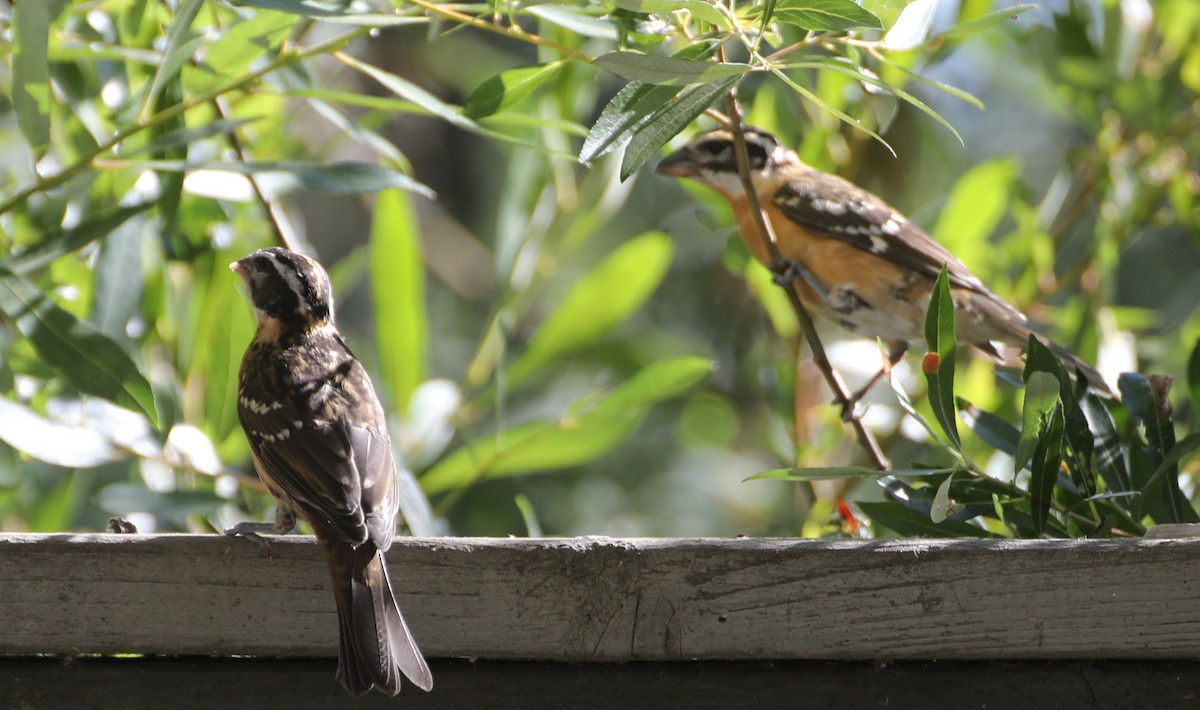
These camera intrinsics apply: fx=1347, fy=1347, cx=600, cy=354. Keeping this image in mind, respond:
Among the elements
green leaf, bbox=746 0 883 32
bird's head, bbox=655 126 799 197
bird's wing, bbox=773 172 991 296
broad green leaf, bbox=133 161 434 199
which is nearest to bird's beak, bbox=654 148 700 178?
bird's head, bbox=655 126 799 197

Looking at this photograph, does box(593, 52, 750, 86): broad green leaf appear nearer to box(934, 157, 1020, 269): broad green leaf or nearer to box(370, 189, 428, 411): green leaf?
box(370, 189, 428, 411): green leaf

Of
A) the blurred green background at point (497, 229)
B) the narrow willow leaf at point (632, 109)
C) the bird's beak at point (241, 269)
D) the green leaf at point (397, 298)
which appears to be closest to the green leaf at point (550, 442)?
the blurred green background at point (497, 229)

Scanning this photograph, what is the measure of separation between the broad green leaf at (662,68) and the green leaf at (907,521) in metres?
0.79

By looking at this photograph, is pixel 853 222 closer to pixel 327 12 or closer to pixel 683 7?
pixel 327 12

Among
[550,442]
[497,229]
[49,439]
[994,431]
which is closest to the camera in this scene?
[994,431]

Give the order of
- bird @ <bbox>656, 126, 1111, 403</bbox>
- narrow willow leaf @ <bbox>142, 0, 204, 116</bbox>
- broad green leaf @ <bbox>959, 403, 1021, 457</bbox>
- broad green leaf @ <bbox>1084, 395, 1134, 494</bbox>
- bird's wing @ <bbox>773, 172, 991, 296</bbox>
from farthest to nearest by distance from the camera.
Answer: bird's wing @ <bbox>773, 172, 991, 296</bbox> < bird @ <bbox>656, 126, 1111, 403</bbox> < broad green leaf @ <bbox>959, 403, 1021, 457</bbox> < broad green leaf @ <bbox>1084, 395, 1134, 494</bbox> < narrow willow leaf @ <bbox>142, 0, 204, 116</bbox>

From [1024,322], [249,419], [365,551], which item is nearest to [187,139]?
[249,419]

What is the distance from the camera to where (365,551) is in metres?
1.98

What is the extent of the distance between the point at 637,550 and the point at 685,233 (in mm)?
5018

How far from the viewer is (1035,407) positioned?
6.80 feet

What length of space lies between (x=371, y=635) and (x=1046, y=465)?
42.6 inches

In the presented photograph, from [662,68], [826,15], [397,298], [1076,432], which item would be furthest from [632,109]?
[397,298]

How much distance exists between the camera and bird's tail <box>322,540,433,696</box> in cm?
175

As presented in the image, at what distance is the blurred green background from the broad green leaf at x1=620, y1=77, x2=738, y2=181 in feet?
0.29
